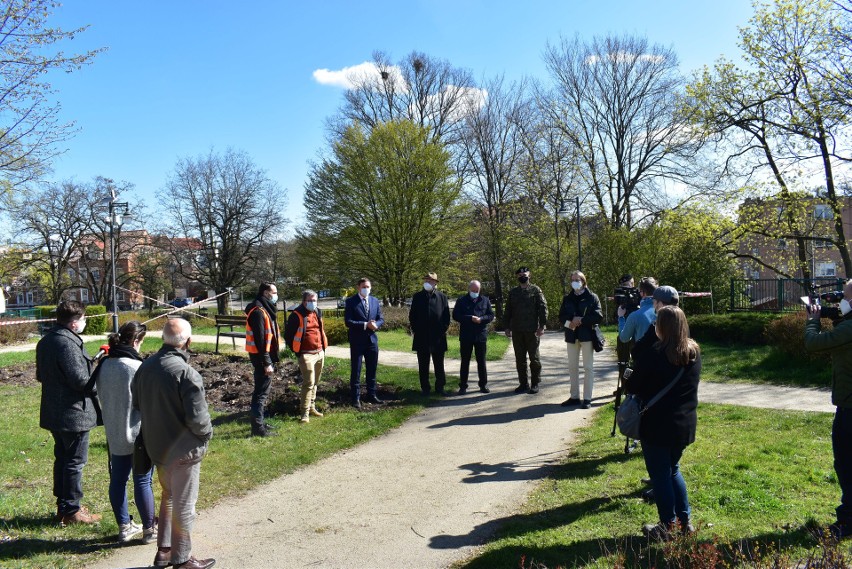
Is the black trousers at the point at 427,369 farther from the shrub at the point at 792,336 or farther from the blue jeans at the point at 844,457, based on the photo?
the shrub at the point at 792,336

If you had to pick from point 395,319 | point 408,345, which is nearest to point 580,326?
point 408,345

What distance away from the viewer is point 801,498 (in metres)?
4.80

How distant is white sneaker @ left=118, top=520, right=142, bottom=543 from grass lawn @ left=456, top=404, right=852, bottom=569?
263cm

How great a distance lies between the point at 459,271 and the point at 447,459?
27.6 metres

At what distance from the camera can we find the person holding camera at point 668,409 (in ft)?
13.1

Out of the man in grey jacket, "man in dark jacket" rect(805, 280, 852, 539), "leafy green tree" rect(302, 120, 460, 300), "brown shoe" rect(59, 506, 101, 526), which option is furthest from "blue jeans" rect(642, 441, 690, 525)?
"leafy green tree" rect(302, 120, 460, 300)

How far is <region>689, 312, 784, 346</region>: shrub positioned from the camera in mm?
13539

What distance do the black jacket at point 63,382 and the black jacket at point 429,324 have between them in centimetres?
569

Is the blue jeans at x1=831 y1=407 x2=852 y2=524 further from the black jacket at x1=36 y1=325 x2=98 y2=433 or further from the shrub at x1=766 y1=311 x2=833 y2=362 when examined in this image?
the shrub at x1=766 y1=311 x2=833 y2=362

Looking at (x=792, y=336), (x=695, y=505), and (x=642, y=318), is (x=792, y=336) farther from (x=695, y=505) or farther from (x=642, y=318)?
(x=695, y=505)

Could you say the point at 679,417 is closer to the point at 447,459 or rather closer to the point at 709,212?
the point at 447,459

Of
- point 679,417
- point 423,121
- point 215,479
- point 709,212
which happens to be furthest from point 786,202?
point 423,121

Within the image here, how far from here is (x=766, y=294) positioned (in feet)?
75.4

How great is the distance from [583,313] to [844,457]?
174 inches
